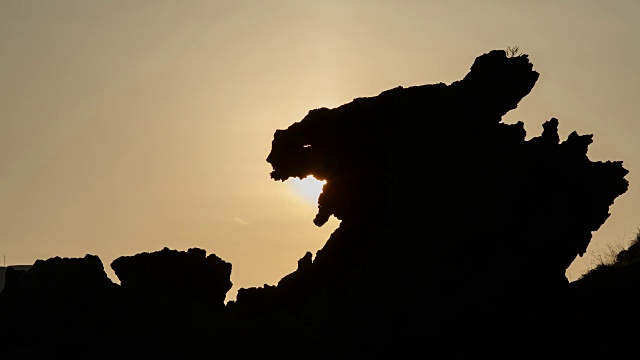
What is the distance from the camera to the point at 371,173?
37.0 m

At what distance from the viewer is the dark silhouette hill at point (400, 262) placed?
3519 cm

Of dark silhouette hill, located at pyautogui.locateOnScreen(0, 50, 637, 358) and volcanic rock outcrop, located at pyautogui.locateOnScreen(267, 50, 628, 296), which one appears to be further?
volcanic rock outcrop, located at pyautogui.locateOnScreen(267, 50, 628, 296)

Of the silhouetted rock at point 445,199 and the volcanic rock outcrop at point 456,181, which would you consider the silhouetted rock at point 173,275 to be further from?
the volcanic rock outcrop at point 456,181

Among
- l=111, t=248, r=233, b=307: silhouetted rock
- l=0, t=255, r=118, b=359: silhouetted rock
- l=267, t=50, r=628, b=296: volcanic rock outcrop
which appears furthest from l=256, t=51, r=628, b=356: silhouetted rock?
l=0, t=255, r=118, b=359: silhouetted rock

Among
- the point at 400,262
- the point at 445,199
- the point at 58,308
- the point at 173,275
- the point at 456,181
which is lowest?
the point at 58,308

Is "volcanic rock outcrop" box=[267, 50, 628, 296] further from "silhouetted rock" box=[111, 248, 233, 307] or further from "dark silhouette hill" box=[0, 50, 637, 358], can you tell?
"silhouetted rock" box=[111, 248, 233, 307]

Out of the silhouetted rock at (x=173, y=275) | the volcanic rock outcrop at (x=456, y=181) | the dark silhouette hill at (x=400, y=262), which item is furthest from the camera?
the silhouetted rock at (x=173, y=275)

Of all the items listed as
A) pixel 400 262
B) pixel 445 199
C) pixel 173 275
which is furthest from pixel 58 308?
pixel 445 199

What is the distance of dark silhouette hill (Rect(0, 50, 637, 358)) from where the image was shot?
115ft

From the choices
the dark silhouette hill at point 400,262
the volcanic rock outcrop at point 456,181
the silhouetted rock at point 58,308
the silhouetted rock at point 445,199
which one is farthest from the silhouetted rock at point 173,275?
the volcanic rock outcrop at point 456,181

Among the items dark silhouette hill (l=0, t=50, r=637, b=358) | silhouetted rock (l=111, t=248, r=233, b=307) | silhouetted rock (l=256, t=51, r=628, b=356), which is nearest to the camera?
dark silhouette hill (l=0, t=50, r=637, b=358)

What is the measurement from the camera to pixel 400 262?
35.7 m

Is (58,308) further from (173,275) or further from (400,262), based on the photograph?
(400,262)

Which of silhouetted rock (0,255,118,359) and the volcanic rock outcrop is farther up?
the volcanic rock outcrop
